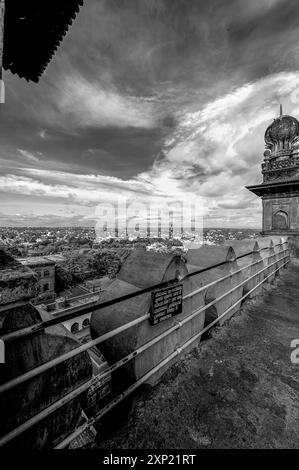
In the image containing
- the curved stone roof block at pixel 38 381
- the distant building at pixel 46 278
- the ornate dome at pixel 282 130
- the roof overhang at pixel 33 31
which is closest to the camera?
the curved stone roof block at pixel 38 381

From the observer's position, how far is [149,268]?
2229 millimetres

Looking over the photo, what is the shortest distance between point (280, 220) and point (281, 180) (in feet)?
7.18

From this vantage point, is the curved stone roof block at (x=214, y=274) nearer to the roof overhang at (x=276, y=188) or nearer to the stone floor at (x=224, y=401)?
A: the stone floor at (x=224, y=401)

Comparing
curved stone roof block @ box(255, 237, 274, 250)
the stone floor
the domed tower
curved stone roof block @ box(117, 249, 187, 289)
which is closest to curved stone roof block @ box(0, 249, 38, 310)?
curved stone roof block @ box(117, 249, 187, 289)

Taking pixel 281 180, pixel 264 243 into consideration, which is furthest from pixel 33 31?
pixel 281 180

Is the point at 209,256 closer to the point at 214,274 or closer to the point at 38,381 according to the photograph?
the point at 214,274

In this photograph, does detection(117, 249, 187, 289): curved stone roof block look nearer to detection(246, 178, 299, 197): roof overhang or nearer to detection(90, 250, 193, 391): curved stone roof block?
detection(90, 250, 193, 391): curved stone roof block

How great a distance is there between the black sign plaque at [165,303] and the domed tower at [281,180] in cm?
1093

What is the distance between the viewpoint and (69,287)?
46.6 m

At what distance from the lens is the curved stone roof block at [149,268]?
6.91ft

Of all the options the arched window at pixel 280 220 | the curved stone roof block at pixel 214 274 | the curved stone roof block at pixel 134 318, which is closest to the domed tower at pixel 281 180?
the arched window at pixel 280 220

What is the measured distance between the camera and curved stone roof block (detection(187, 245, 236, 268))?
3404 millimetres

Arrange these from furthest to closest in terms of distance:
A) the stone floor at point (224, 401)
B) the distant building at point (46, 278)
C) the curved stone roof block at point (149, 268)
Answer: the distant building at point (46, 278)
the curved stone roof block at point (149, 268)
the stone floor at point (224, 401)
